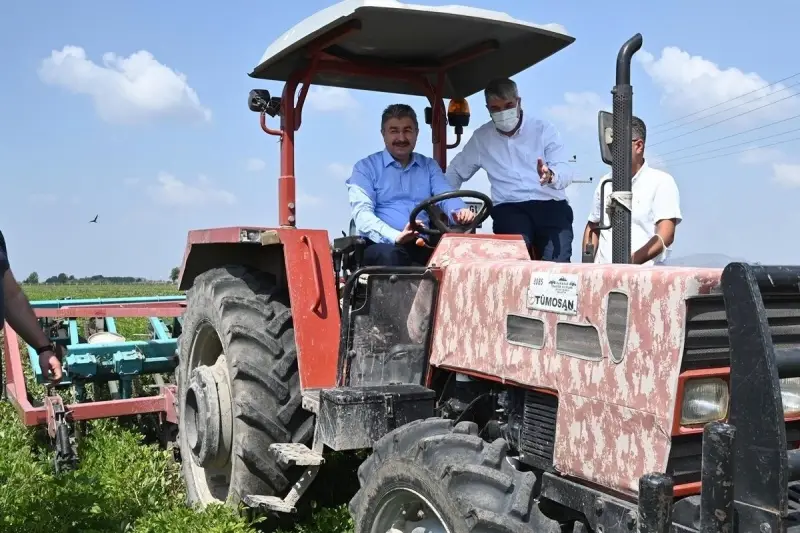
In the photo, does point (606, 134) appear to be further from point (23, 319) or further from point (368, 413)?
point (23, 319)

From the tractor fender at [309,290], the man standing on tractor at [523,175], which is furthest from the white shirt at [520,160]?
the tractor fender at [309,290]

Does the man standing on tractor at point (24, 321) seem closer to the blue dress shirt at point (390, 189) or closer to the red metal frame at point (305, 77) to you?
the red metal frame at point (305, 77)

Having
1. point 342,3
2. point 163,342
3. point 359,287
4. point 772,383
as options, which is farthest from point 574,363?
point 163,342

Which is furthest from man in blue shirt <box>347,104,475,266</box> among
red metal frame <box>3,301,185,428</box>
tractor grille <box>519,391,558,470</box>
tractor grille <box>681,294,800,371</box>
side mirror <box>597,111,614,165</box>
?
red metal frame <box>3,301,185,428</box>

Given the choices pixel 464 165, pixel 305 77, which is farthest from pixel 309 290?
pixel 464 165

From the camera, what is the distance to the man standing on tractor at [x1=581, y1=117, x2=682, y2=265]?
177 inches

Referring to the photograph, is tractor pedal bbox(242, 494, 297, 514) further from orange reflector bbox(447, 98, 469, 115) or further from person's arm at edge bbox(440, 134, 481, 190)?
Result: orange reflector bbox(447, 98, 469, 115)

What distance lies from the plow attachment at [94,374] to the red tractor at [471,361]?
0.94m

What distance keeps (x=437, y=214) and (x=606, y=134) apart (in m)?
0.96

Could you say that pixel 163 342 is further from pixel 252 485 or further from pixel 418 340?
pixel 418 340

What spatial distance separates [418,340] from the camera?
11.7 feet

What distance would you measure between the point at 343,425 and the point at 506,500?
3.22ft

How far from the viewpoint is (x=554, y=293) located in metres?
2.82

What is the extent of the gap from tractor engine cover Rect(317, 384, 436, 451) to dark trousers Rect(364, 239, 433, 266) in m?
0.80
